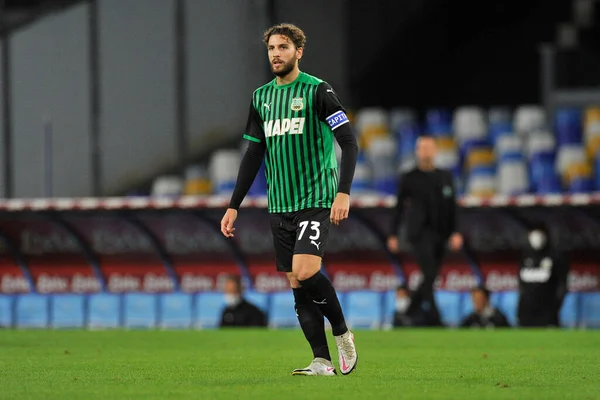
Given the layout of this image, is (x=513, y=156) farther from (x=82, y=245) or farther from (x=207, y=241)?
(x=82, y=245)

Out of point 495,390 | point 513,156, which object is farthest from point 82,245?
point 495,390

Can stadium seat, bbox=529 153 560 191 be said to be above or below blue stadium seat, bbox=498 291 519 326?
above

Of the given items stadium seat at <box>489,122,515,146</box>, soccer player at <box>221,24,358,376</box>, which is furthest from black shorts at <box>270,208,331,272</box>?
stadium seat at <box>489,122,515,146</box>

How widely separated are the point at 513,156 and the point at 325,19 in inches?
185

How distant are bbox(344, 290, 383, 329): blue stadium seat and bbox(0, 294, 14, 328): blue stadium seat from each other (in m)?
5.14

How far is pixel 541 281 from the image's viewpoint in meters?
16.5

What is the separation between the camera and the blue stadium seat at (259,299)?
1905 cm

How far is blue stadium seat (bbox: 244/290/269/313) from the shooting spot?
1905cm

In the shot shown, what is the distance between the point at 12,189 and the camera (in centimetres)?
2214

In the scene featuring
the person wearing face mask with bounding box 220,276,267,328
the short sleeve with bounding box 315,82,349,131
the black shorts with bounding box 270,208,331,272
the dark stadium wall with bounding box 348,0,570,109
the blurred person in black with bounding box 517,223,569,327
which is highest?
the dark stadium wall with bounding box 348,0,570,109

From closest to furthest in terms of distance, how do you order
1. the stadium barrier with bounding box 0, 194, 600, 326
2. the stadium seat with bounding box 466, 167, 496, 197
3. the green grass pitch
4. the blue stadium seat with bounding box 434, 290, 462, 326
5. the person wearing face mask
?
the green grass pitch < the person wearing face mask < the blue stadium seat with bounding box 434, 290, 462, 326 < the stadium barrier with bounding box 0, 194, 600, 326 < the stadium seat with bounding box 466, 167, 496, 197

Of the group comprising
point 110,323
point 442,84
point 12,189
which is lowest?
point 110,323

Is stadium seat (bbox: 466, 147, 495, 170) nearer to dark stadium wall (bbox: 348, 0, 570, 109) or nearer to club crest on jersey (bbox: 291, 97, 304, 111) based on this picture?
dark stadium wall (bbox: 348, 0, 570, 109)

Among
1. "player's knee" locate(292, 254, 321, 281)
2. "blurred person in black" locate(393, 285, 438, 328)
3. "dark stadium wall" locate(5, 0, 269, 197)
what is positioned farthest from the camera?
"dark stadium wall" locate(5, 0, 269, 197)
